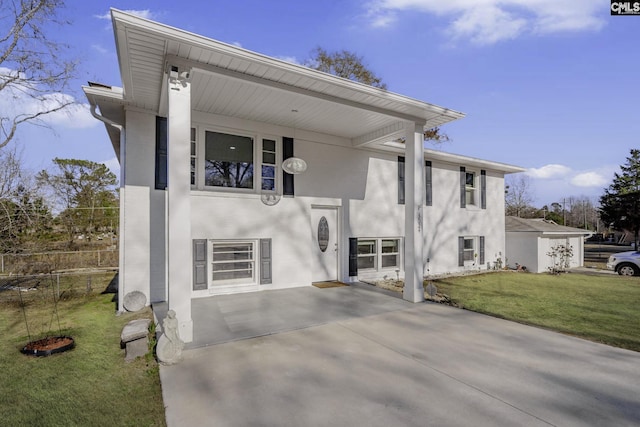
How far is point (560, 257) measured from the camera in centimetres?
1348

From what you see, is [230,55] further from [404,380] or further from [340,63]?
[340,63]

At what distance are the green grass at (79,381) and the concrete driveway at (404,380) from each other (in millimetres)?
246

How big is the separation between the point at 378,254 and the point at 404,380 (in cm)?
621

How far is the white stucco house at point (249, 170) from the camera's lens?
4043 millimetres

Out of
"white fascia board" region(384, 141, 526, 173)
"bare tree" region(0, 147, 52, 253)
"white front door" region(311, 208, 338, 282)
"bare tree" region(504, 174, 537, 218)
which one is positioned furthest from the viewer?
"bare tree" region(504, 174, 537, 218)

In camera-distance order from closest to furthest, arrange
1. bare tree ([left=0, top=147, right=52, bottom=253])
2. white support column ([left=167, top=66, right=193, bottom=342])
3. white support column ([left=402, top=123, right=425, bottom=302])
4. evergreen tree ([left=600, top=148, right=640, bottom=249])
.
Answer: white support column ([left=167, top=66, right=193, bottom=342]) → white support column ([left=402, top=123, right=425, bottom=302]) → bare tree ([left=0, top=147, right=52, bottom=253]) → evergreen tree ([left=600, top=148, right=640, bottom=249])

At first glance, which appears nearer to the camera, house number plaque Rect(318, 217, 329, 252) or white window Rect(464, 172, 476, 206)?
house number plaque Rect(318, 217, 329, 252)

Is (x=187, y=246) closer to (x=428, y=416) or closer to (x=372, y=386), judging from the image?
(x=372, y=386)

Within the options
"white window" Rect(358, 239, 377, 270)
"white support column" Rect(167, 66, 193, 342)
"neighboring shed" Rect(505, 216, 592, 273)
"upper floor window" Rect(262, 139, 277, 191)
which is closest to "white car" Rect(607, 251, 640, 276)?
"neighboring shed" Rect(505, 216, 592, 273)

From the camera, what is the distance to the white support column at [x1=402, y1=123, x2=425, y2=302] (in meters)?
6.38

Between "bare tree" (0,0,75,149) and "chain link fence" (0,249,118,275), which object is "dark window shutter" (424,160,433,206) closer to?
"bare tree" (0,0,75,149)

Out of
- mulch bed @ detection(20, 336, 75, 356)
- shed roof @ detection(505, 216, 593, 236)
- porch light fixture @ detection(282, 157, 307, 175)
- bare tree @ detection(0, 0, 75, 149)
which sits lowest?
mulch bed @ detection(20, 336, 75, 356)

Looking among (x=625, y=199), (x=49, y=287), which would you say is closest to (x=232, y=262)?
(x=49, y=287)

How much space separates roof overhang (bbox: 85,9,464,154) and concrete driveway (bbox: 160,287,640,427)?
3.86 metres
